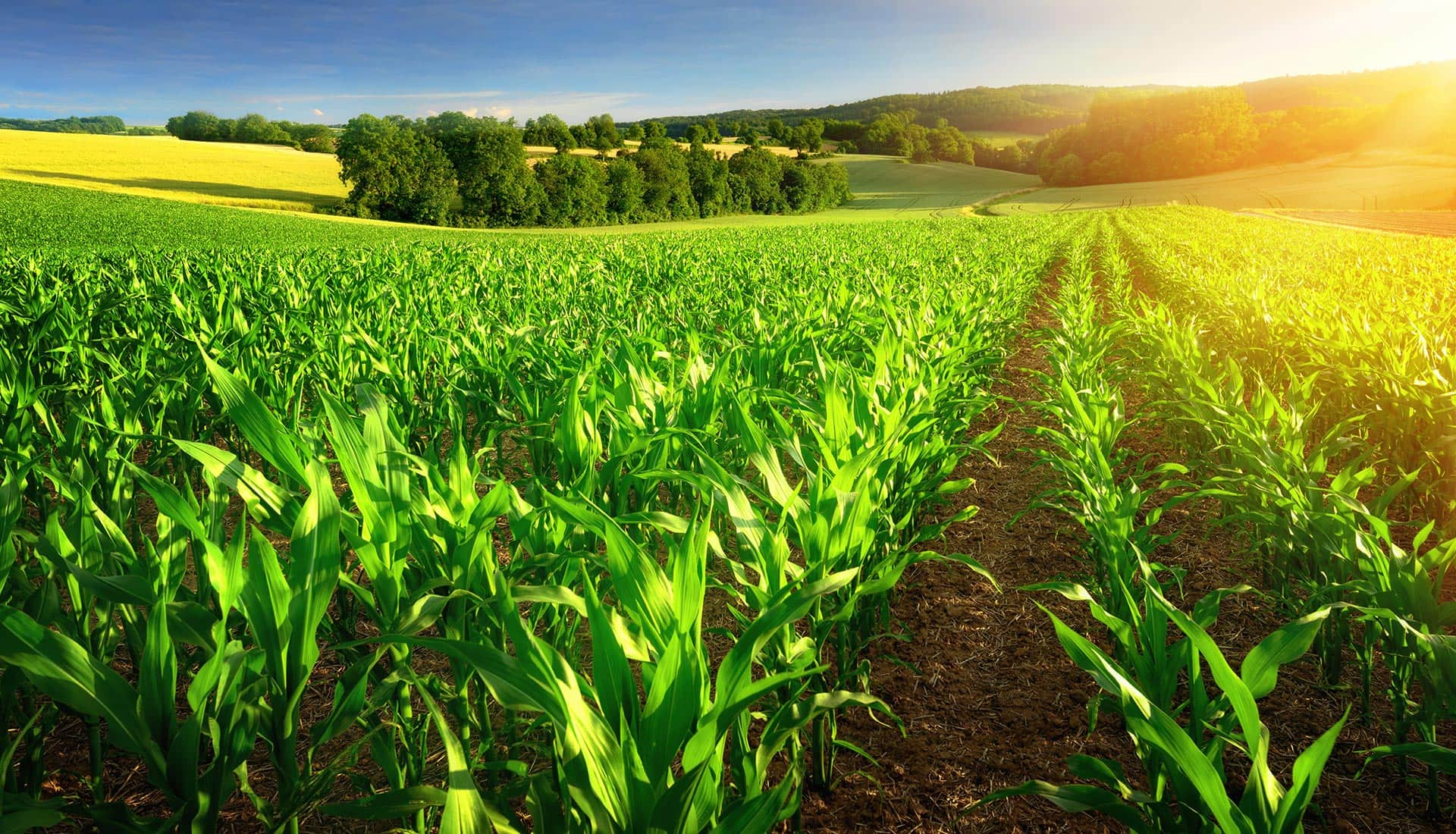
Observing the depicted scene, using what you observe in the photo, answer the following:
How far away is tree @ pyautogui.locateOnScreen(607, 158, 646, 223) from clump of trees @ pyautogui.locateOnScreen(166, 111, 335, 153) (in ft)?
156

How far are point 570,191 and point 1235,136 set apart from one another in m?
77.6

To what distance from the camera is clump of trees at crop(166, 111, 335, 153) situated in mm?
83312

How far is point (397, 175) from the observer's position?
145ft

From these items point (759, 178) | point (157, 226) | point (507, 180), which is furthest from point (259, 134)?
point (157, 226)

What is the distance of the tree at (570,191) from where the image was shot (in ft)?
157

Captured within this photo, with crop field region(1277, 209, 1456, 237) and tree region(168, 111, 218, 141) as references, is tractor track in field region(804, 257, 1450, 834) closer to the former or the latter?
crop field region(1277, 209, 1456, 237)

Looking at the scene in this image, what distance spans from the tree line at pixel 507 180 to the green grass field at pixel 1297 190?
80.6 feet

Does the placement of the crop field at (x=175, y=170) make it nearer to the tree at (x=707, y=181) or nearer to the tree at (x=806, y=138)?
the tree at (x=707, y=181)

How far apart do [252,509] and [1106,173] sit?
94.3 meters

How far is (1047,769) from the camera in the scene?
2.25 meters

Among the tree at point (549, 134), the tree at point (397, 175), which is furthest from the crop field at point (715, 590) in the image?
the tree at point (549, 134)

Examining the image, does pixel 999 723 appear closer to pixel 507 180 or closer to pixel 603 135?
pixel 507 180

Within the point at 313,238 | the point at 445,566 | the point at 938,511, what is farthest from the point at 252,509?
the point at 313,238

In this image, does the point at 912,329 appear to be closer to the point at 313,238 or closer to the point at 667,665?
the point at 667,665
